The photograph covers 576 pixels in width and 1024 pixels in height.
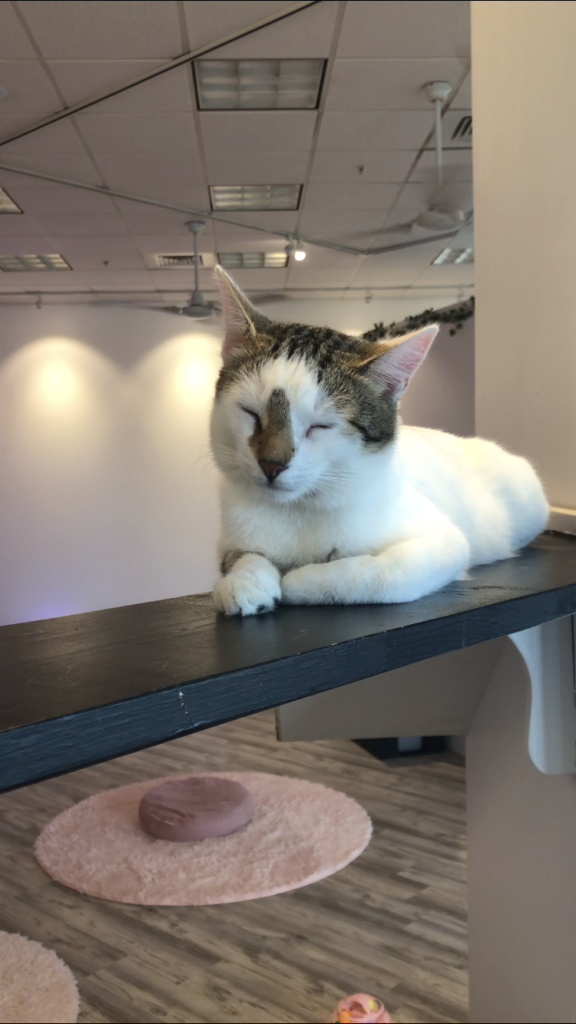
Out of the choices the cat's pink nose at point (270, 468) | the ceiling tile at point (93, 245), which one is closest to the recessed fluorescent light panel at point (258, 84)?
the ceiling tile at point (93, 245)

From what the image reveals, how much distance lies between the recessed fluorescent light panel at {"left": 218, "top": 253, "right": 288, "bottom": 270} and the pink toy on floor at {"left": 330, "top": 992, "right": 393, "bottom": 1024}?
364 centimetres

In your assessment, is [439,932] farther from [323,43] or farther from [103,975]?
[323,43]

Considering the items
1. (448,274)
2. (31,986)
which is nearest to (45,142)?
(31,986)

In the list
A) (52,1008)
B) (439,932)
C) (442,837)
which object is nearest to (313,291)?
(442,837)

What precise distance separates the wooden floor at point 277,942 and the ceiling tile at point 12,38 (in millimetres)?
1998

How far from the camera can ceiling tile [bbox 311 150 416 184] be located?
3209 mm

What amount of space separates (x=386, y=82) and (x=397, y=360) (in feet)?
7.70

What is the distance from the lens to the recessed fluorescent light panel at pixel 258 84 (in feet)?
8.20

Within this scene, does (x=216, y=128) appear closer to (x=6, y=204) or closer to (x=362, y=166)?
(x=362, y=166)

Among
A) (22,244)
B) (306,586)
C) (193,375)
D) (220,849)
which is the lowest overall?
(220,849)

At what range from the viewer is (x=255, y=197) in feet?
11.7

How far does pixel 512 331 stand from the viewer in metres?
1.11

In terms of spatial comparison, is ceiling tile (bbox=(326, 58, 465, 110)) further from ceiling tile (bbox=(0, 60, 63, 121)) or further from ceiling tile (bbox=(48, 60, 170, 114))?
ceiling tile (bbox=(0, 60, 63, 121))

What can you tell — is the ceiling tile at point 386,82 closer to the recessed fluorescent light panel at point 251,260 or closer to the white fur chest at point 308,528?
the recessed fluorescent light panel at point 251,260
